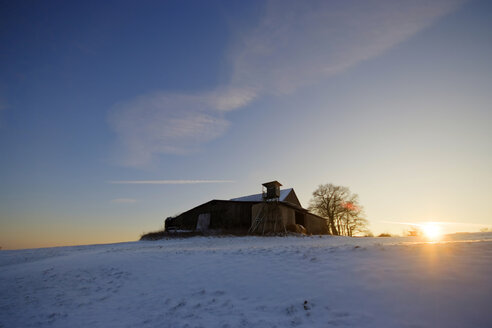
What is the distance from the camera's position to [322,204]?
155ft

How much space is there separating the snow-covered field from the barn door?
Answer: 69.3 feet

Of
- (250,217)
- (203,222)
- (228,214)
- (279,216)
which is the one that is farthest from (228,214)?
(279,216)

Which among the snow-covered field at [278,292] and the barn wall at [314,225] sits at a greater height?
the barn wall at [314,225]

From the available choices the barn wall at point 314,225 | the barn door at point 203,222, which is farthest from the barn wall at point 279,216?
the barn door at point 203,222

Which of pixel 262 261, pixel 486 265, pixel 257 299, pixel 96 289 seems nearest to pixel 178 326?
pixel 257 299

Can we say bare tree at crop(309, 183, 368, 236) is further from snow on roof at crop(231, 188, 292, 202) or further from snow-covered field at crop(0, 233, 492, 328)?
snow-covered field at crop(0, 233, 492, 328)

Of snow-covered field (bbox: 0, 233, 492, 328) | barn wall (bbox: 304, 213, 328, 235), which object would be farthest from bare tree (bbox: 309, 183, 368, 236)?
snow-covered field (bbox: 0, 233, 492, 328)

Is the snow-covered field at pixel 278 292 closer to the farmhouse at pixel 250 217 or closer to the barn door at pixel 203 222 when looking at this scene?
the farmhouse at pixel 250 217

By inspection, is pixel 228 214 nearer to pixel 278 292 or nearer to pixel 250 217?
pixel 250 217

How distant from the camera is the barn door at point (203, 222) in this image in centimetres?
3234

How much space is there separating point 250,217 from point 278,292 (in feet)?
79.7

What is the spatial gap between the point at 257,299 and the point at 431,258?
217 inches

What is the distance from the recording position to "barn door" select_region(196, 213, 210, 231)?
32344 millimetres

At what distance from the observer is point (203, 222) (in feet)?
107
